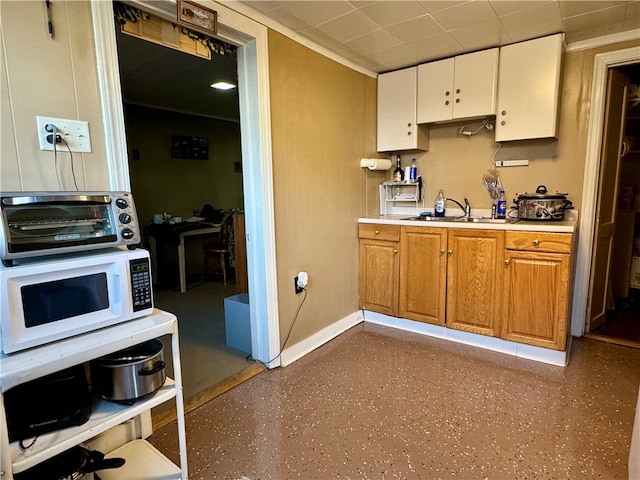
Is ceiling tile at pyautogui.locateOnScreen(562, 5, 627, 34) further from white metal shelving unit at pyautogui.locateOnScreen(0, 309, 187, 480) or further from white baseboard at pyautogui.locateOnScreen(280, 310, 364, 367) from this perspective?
white metal shelving unit at pyautogui.locateOnScreen(0, 309, 187, 480)

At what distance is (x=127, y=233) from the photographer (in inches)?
52.9

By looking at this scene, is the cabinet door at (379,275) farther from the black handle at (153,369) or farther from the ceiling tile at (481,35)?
the black handle at (153,369)

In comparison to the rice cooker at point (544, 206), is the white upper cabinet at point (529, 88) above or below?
above

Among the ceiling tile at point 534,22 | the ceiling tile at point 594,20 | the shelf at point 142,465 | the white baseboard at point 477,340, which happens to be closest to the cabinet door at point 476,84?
the ceiling tile at point 534,22

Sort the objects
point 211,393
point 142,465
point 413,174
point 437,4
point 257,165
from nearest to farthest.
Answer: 1. point 142,465
2. point 437,4
3. point 211,393
4. point 257,165
5. point 413,174

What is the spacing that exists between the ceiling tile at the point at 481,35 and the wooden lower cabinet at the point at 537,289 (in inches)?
52.4

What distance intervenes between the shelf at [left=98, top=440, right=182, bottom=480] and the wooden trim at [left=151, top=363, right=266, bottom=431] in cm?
20

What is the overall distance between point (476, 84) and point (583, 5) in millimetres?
764

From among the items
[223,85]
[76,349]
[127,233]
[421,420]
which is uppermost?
[223,85]

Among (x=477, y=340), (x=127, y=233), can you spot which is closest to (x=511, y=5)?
(x=477, y=340)

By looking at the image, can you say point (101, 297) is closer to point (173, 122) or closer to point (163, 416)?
point (163, 416)

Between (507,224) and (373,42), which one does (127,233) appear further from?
(507,224)

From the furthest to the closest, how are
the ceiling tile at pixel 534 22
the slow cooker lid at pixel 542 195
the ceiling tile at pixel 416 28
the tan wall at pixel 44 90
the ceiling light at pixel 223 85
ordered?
the ceiling light at pixel 223 85 < the slow cooker lid at pixel 542 195 < the ceiling tile at pixel 416 28 < the ceiling tile at pixel 534 22 < the tan wall at pixel 44 90

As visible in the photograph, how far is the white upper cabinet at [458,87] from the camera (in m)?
2.70
